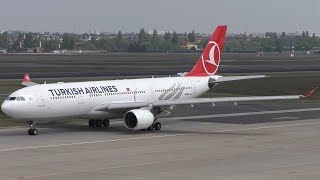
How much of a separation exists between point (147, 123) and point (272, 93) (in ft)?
142

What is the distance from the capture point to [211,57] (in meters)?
68.6

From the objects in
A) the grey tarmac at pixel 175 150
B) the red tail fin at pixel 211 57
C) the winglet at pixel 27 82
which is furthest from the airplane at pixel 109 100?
the winglet at pixel 27 82

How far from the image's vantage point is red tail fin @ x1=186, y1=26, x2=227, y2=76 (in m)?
68.1

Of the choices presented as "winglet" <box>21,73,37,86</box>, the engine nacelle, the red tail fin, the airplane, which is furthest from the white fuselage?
"winglet" <box>21,73,37,86</box>

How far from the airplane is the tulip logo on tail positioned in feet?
3.96

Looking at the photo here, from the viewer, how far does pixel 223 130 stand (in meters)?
60.6

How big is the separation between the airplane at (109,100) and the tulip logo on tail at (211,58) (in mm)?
1206

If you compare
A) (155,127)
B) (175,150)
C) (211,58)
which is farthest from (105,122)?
(175,150)

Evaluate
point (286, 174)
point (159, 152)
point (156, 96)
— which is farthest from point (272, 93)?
point (286, 174)

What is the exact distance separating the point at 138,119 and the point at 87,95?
417 centimetres

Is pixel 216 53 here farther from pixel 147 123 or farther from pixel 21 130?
pixel 21 130

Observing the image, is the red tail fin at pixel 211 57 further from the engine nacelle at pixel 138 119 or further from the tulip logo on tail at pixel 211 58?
the engine nacelle at pixel 138 119

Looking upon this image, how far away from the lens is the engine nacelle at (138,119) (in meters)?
57.8

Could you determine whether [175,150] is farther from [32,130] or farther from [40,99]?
[32,130]
